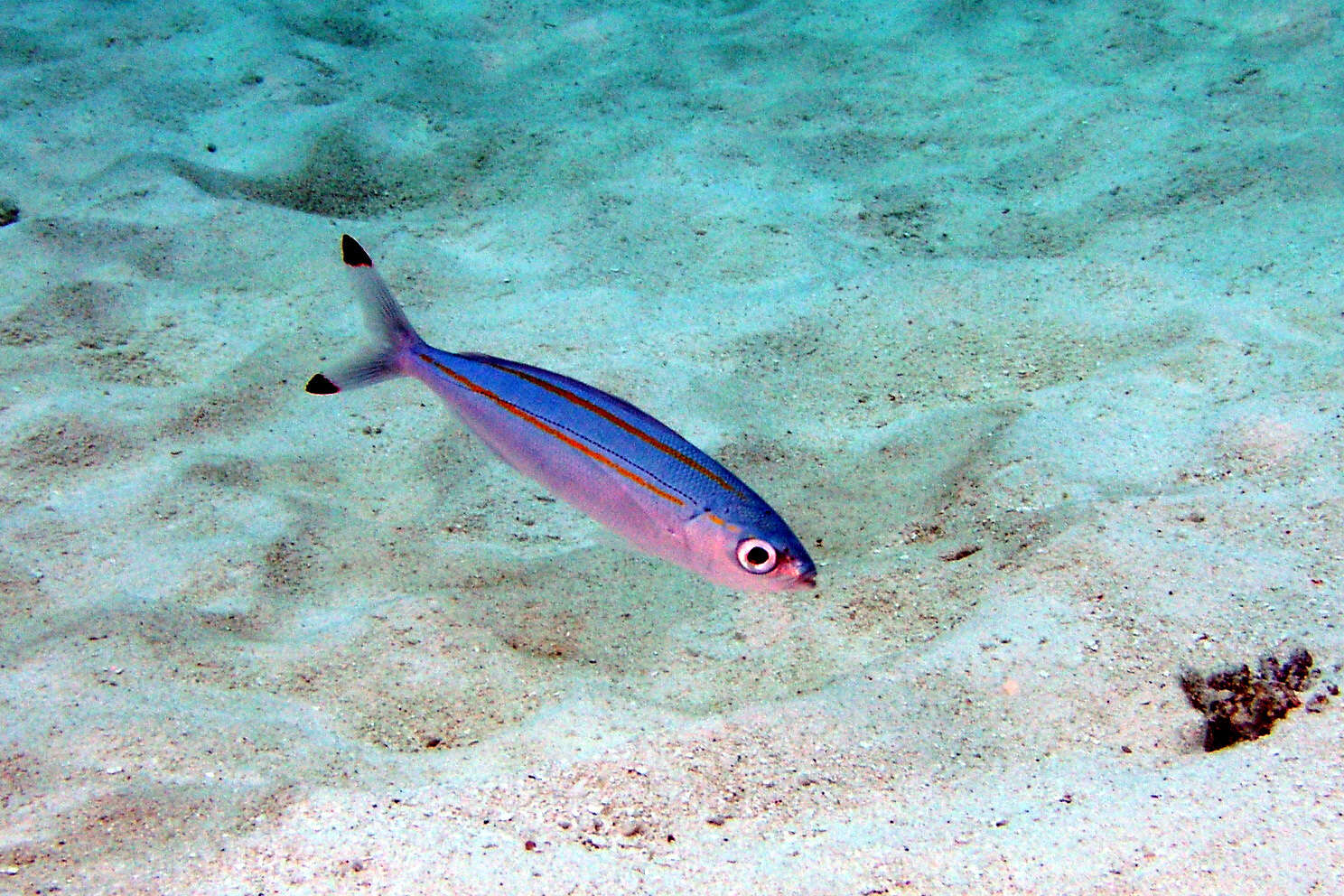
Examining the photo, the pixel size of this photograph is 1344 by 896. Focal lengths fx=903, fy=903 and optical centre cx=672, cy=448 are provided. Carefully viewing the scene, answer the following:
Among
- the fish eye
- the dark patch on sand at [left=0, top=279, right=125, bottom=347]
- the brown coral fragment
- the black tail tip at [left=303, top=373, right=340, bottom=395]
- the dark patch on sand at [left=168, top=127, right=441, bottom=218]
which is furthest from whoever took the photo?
the dark patch on sand at [left=168, top=127, right=441, bottom=218]

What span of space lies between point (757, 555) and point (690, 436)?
5.15 ft

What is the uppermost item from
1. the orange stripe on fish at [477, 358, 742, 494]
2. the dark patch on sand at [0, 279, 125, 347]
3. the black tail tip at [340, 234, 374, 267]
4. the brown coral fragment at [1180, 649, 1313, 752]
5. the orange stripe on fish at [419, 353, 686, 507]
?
the black tail tip at [340, 234, 374, 267]

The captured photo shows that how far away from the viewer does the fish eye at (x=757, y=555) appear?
6.56ft

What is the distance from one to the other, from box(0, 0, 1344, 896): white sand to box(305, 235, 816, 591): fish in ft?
1.80

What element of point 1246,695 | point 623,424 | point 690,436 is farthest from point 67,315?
point 1246,695

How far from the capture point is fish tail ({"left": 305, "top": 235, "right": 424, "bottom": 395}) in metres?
2.56

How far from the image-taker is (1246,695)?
221 cm

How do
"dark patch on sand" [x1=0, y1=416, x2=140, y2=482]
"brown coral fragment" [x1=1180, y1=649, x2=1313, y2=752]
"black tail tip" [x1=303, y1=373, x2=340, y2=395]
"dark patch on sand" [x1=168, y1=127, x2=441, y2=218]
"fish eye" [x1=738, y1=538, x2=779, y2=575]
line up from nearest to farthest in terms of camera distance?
"fish eye" [x1=738, y1=538, x2=779, y2=575] < "brown coral fragment" [x1=1180, y1=649, x2=1313, y2=752] < "black tail tip" [x1=303, y1=373, x2=340, y2=395] < "dark patch on sand" [x1=0, y1=416, x2=140, y2=482] < "dark patch on sand" [x1=168, y1=127, x2=441, y2=218]

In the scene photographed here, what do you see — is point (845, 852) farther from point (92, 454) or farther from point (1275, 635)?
point (92, 454)

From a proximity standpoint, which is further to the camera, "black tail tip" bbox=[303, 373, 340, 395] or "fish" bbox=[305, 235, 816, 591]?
"black tail tip" bbox=[303, 373, 340, 395]

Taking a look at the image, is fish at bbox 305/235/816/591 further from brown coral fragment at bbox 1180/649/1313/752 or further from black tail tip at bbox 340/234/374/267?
brown coral fragment at bbox 1180/649/1313/752

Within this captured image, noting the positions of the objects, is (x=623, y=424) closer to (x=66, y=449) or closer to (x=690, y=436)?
(x=690, y=436)

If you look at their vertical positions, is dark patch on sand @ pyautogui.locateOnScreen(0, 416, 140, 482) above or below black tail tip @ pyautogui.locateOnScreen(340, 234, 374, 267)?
below

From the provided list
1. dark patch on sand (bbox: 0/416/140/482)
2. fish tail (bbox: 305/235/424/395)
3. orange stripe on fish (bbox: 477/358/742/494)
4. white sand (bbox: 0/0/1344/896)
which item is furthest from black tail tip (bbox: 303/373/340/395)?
dark patch on sand (bbox: 0/416/140/482)
